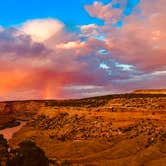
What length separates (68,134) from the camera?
557ft

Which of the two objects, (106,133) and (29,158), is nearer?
(29,158)

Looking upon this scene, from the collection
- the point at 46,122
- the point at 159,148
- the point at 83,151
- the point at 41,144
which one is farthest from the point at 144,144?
the point at 46,122

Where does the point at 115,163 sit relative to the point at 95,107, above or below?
below

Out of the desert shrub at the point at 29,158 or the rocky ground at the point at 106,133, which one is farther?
the rocky ground at the point at 106,133

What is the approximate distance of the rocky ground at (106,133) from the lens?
127 meters

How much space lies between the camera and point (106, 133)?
158m

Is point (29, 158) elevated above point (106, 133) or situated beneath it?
elevated above

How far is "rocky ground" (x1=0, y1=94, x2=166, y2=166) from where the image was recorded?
4993 inches

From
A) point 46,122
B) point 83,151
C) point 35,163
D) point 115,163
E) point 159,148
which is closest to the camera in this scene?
point 35,163

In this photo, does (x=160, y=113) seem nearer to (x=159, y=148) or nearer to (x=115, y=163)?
(x=159, y=148)

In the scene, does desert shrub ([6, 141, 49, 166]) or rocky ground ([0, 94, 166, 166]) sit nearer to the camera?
desert shrub ([6, 141, 49, 166])

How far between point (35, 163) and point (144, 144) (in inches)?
2659

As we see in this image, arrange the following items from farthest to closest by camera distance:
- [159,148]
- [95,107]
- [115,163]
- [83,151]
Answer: [95,107] < [83,151] < [159,148] < [115,163]

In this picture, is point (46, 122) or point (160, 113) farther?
point (46, 122)
